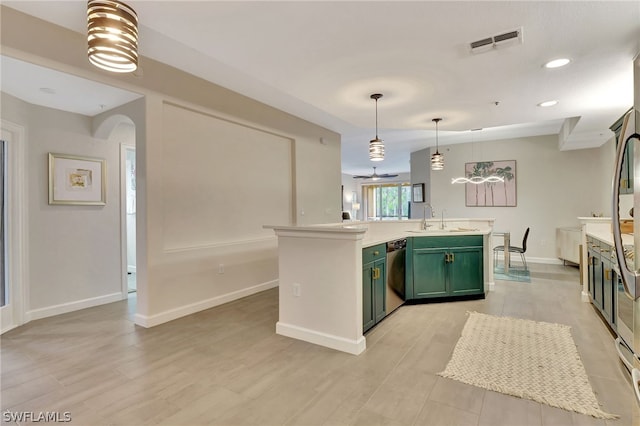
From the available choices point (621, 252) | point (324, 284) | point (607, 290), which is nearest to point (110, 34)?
point (324, 284)

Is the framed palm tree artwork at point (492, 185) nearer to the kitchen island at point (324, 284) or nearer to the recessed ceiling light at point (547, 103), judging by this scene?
the recessed ceiling light at point (547, 103)

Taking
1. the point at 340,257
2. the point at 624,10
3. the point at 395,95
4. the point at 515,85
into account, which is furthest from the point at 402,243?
the point at 624,10

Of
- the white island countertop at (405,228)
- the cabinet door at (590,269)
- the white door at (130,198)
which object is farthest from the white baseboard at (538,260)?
the white door at (130,198)

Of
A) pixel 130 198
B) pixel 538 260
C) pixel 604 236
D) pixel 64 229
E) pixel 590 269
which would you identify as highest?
pixel 130 198

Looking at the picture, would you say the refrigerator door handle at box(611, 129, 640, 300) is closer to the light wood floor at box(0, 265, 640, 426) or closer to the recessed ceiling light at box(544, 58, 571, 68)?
the light wood floor at box(0, 265, 640, 426)

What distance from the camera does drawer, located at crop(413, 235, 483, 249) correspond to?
400cm

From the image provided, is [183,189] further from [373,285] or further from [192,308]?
[373,285]

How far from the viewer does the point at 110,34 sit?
1.90 metres

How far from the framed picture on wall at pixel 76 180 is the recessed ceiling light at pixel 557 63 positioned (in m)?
5.12

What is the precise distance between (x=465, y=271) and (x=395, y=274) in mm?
1049

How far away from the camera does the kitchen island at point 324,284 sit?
2.74 m

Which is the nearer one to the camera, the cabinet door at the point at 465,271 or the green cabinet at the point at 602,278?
the green cabinet at the point at 602,278

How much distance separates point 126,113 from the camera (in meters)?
3.58

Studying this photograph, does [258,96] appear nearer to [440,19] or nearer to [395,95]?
[395,95]
